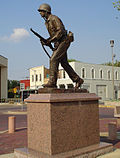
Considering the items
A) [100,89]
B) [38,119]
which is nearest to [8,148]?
[38,119]

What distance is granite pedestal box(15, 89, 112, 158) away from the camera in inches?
186

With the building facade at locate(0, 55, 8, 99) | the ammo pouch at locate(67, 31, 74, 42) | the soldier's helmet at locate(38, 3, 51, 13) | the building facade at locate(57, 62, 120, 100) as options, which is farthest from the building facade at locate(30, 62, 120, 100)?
the soldier's helmet at locate(38, 3, 51, 13)

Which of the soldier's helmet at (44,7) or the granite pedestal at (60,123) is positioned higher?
the soldier's helmet at (44,7)

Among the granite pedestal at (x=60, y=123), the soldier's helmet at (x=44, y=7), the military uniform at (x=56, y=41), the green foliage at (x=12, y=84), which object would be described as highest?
the green foliage at (x=12, y=84)

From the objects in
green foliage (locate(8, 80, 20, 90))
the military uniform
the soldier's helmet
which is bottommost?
the military uniform

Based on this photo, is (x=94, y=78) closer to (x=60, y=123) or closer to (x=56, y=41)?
(x=56, y=41)

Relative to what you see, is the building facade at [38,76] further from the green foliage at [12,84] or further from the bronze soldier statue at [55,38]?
the bronze soldier statue at [55,38]

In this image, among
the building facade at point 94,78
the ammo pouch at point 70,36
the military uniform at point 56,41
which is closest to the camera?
the military uniform at point 56,41

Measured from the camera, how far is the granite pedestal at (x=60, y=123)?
4725 mm

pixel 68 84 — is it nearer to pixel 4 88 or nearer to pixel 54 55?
pixel 4 88

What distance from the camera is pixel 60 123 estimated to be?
15.9 feet

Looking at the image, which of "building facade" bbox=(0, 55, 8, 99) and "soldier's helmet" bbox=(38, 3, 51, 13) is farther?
"building facade" bbox=(0, 55, 8, 99)

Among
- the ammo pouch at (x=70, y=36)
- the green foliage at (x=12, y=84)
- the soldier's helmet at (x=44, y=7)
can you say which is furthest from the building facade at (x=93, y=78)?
the green foliage at (x=12, y=84)

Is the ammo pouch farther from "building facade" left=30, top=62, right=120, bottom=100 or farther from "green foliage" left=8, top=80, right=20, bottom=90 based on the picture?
"green foliage" left=8, top=80, right=20, bottom=90
